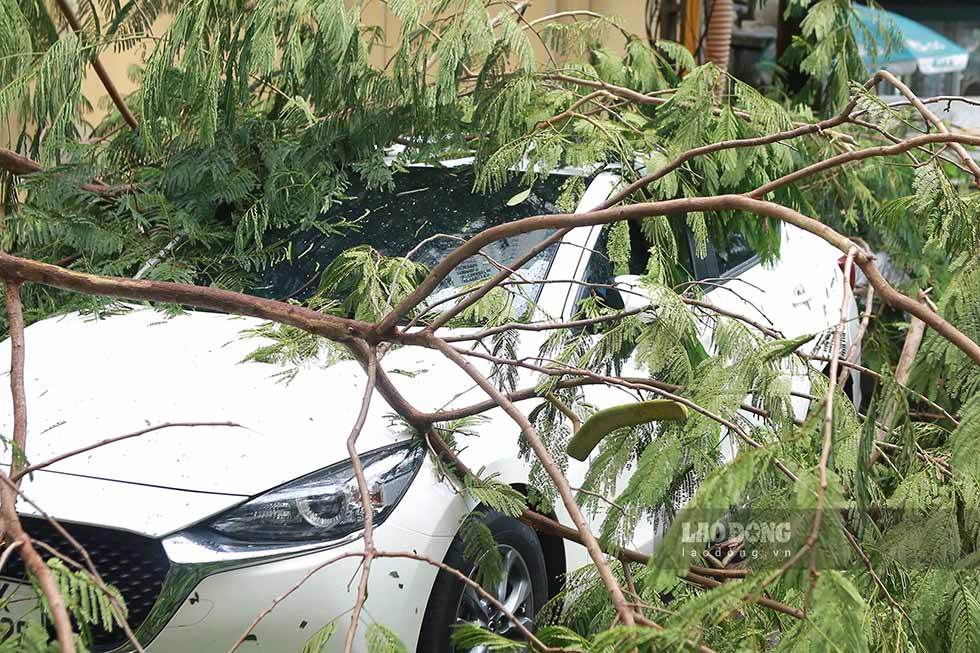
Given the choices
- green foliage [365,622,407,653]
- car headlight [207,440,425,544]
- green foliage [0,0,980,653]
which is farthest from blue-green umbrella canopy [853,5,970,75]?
green foliage [365,622,407,653]

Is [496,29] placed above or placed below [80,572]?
above

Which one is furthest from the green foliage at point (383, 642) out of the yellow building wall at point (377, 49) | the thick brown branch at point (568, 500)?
the yellow building wall at point (377, 49)

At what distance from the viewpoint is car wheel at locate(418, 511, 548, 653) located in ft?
9.02

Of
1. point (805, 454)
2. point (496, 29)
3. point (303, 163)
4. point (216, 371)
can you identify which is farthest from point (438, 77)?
point (805, 454)

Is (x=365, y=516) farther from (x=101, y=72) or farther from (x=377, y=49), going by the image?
(x=377, y=49)

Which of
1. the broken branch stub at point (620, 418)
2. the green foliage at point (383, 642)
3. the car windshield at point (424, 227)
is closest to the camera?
the green foliage at point (383, 642)

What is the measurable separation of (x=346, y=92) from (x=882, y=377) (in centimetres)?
252

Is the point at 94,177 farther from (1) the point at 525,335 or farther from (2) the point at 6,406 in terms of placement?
(1) the point at 525,335

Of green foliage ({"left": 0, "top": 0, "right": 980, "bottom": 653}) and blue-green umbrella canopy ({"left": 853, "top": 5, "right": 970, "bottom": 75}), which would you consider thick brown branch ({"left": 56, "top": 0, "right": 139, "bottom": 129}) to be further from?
blue-green umbrella canopy ({"left": 853, "top": 5, "right": 970, "bottom": 75})

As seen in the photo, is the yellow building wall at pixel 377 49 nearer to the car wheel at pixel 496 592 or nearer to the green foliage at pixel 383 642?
the car wheel at pixel 496 592

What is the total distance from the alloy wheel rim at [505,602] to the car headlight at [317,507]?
1.12 feet

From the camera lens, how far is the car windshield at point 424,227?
11.9 ft

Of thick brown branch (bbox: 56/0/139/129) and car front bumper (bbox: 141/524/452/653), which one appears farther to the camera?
thick brown branch (bbox: 56/0/139/129)

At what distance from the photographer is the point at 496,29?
394 cm
